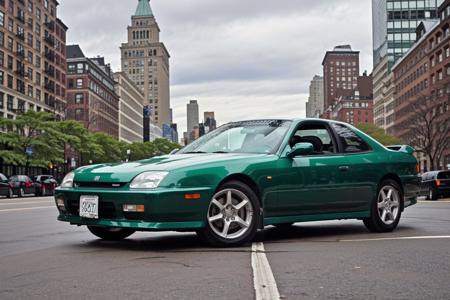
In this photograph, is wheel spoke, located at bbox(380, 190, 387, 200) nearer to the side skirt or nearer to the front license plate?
the side skirt

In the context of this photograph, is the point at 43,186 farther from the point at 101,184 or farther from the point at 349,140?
the point at 101,184

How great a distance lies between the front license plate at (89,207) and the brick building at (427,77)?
60.7 meters

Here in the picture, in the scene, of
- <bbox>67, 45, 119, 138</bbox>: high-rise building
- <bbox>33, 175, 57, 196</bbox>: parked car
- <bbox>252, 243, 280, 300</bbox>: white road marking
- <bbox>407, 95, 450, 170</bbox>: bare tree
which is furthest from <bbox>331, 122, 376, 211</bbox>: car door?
<bbox>67, 45, 119, 138</bbox>: high-rise building

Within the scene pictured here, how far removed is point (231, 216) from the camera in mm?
6527

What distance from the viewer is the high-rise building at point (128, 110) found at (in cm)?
14975

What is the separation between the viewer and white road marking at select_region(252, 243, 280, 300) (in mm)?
3936

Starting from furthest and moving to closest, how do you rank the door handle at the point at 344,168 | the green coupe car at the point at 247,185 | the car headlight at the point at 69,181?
1. the door handle at the point at 344,168
2. the car headlight at the point at 69,181
3. the green coupe car at the point at 247,185

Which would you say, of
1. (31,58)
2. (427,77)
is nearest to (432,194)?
(31,58)

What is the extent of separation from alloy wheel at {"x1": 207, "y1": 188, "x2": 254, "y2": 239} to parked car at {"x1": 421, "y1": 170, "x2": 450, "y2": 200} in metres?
20.7

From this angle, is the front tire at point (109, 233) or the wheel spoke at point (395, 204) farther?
the wheel spoke at point (395, 204)

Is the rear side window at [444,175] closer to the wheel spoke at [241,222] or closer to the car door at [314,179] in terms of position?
the car door at [314,179]

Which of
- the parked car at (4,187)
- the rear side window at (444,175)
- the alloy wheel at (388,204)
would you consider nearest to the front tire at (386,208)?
the alloy wheel at (388,204)

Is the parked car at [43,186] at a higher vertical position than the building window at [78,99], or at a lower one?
lower

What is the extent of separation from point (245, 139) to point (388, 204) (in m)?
2.29
